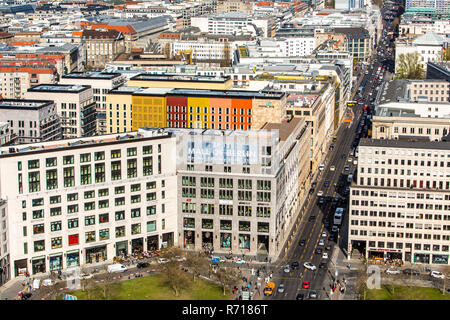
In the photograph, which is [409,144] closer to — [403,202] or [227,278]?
[403,202]

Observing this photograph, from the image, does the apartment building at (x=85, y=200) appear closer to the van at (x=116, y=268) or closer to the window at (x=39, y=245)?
the window at (x=39, y=245)

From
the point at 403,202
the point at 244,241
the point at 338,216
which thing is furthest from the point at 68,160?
the point at 403,202

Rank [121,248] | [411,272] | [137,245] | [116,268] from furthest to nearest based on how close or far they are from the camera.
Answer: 1. [137,245]
2. [121,248]
3. [116,268]
4. [411,272]

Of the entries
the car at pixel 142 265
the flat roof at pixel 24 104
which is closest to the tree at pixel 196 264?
the car at pixel 142 265

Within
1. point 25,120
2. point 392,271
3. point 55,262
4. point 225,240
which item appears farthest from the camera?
point 25,120
